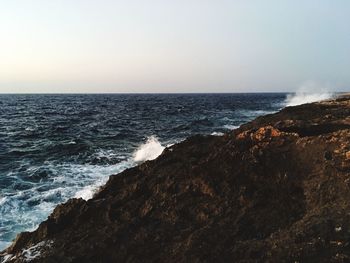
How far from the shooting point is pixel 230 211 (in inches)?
270

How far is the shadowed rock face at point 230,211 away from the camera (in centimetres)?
571

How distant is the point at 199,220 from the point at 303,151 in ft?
8.73

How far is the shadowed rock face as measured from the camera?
5.71m

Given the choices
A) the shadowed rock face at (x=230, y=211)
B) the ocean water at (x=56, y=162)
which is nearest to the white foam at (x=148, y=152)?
the ocean water at (x=56, y=162)

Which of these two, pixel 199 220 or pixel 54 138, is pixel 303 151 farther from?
pixel 54 138

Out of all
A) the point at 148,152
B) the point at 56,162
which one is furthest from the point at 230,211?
the point at 56,162

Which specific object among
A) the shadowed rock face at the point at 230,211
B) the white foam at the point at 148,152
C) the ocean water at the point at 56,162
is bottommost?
the ocean water at the point at 56,162

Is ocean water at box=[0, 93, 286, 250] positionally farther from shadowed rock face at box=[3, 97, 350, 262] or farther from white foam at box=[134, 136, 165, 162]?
shadowed rock face at box=[3, 97, 350, 262]

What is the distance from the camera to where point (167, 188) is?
8.21 m

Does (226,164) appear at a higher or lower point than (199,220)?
higher

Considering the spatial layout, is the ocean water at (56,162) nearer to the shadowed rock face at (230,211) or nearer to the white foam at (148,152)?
the white foam at (148,152)

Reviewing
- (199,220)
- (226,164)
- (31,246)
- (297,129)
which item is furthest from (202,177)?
(31,246)

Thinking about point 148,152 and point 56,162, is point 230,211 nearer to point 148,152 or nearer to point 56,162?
point 148,152

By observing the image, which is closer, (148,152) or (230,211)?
(230,211)
